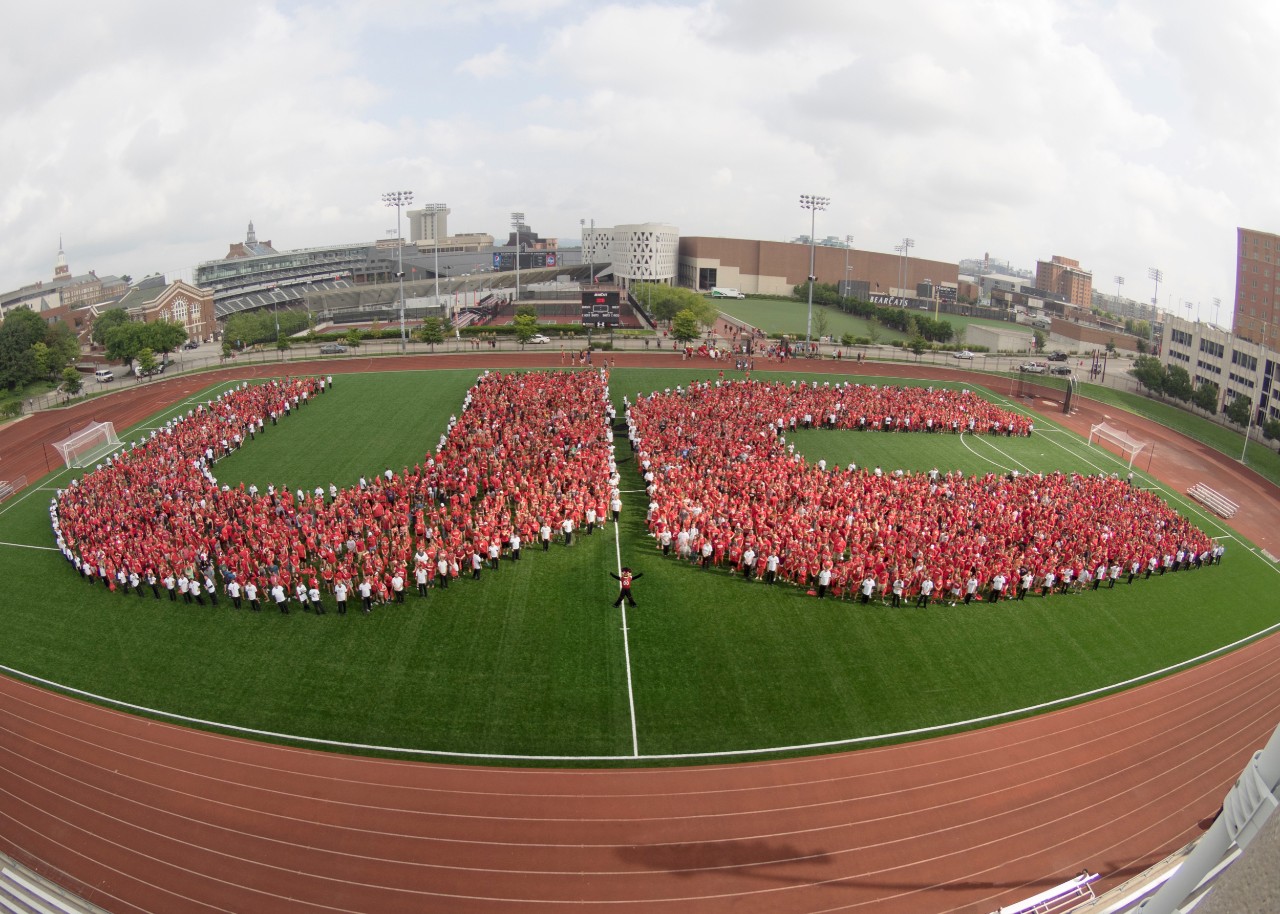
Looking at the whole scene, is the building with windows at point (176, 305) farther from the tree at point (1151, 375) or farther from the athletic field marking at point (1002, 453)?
the tree at point (1151, 375)

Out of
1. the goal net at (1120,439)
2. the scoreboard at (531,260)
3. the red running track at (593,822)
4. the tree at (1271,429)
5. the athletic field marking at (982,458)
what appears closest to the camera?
the red running track at (593,822)

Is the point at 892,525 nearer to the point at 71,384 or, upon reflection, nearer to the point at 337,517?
the point at 337,517

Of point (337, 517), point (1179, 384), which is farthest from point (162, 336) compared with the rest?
point (1179, 384)

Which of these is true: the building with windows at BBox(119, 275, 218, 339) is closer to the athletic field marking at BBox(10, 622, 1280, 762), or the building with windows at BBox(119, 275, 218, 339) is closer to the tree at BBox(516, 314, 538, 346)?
the tree at BBox(516, 314, 538, 346)

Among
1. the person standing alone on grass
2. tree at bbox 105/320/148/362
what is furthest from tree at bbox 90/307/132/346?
the person standing alone on grass

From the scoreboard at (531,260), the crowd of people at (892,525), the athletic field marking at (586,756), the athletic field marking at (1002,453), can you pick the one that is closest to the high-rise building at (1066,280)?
the scoreboard at (531,260)
